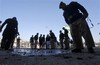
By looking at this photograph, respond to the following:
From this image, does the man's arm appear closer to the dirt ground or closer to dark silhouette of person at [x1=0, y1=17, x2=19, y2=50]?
the dirt ground

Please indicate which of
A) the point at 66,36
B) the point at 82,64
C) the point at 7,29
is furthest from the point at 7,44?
the point at 66,36

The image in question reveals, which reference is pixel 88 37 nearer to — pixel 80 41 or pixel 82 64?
pixel 80 41

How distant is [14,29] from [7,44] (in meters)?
0.99

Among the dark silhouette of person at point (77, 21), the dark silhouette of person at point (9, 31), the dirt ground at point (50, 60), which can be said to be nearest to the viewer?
the dirt ground at point (50, 60)

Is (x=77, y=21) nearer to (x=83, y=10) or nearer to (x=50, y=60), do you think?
(x=83, y=10)

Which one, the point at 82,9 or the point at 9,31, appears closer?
the point at 82,9

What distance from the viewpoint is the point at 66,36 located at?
77.7 ft

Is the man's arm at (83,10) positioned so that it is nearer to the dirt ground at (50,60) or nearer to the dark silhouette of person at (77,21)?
the dark silhouette of person at (77,21)

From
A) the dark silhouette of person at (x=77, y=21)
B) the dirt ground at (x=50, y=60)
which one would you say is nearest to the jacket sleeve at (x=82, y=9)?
the dark silhouette of person at (x=77, y=21)

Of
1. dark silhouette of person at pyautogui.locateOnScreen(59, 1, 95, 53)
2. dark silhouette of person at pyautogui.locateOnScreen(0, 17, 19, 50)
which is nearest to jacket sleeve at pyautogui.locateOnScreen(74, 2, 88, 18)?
dark silhouette of person at pyautogui.locateOnScreen(59, 1, 95, 53)

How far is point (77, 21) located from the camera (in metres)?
8.46

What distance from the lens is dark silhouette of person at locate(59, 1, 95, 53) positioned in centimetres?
818

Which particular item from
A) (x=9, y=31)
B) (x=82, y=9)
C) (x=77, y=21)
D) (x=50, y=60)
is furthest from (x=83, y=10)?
(x=9, y=31)

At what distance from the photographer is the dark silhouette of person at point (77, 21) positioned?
322 inches
